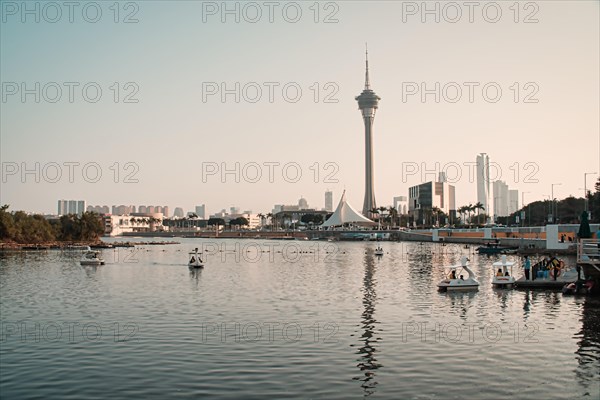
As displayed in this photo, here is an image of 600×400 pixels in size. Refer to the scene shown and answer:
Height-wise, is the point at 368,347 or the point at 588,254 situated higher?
the point at 588,254

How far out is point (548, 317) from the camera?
3666 cm

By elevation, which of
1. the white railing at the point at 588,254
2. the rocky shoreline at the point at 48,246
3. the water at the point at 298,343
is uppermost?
the white railing at the point at 588,254

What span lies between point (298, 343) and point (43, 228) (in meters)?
142

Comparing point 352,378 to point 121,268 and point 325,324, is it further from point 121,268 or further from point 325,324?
point 121,268

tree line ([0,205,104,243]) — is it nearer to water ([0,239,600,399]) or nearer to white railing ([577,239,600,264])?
water ([0,239,600,399])

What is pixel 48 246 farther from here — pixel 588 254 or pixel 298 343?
pixel 298 343

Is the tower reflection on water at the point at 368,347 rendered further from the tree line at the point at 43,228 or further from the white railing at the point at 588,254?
the tree line at the point at 43,228

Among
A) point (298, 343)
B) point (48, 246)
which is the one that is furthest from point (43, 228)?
point (298, 343)

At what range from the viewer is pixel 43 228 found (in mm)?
156625

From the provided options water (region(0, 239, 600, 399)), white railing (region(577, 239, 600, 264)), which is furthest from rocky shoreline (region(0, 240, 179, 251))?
white railing (region(577, 239, 600, 264))

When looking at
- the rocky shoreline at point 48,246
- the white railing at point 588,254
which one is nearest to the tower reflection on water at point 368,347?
the white railing at point 588,254

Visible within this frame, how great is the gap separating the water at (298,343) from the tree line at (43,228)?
9831cm

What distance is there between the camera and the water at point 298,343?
21500 mm

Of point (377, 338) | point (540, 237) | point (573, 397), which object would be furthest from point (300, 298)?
point (540, 237)
